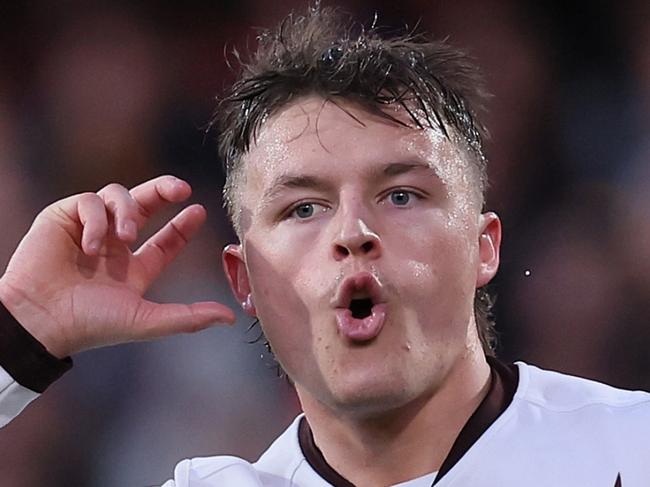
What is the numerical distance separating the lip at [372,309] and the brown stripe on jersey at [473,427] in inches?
10.1

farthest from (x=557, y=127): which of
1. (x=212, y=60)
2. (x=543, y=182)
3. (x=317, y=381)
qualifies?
(x=317, y=381)

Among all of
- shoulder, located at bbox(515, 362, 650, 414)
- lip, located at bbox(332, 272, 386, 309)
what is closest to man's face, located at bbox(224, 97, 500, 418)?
lip, located at bbox(332, 272, 386, 309)

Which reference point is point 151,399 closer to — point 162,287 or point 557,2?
point 162,287

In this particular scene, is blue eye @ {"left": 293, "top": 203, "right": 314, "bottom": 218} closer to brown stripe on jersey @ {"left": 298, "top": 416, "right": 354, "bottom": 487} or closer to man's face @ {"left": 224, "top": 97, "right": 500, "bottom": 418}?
man's face @ {"left": 224, "top": 97, "right": 500, "bottom": 418}

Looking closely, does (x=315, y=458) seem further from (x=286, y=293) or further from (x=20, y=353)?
(x=20, y=353)

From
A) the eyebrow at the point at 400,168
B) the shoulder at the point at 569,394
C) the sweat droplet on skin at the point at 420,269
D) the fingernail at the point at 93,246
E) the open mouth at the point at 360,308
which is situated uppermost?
the eyebrow at the point at 400,168

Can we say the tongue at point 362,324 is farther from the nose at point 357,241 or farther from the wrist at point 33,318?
the wrist at point 33,318

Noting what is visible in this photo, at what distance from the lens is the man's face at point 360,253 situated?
1.62m

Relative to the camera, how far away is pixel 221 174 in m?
2.94

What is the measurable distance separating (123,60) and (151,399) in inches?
37.3

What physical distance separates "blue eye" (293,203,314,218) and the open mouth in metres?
0.17

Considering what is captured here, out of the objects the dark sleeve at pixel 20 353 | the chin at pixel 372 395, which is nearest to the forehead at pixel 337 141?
the chin at pixel 372 395

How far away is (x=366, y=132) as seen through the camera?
1.72m

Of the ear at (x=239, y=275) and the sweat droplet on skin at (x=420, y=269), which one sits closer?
the sweat droplet on skin at (x=420, y=269)
